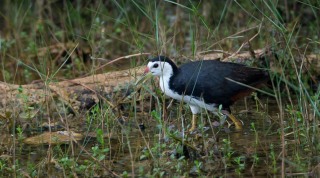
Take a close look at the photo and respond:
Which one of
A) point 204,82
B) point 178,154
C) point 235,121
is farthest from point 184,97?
point 178,154

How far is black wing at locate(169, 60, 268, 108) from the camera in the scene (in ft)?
24.8

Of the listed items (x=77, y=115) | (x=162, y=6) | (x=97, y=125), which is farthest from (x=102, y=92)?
(x=162, y=6)

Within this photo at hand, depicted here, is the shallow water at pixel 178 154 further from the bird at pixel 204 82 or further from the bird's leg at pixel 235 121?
the bird at pixel 204 82

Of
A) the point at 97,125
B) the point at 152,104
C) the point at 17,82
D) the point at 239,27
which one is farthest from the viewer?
the point at 239,27

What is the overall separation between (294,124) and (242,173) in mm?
745

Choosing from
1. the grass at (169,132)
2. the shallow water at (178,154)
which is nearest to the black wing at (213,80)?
the grass at (169,132)

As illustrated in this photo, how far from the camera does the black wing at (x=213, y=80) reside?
7547 mm

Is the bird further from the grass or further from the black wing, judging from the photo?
the grass

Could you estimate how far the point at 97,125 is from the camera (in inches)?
277

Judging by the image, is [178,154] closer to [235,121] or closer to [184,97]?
[184,97]

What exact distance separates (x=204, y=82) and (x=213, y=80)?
93mm


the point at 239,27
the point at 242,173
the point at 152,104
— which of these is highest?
the point at 239,27

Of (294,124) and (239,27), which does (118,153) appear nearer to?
(294,124)

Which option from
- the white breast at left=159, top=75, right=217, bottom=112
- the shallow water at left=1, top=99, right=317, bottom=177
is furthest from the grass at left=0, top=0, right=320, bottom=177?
the white breast at left=159, top=75, right=217, bottom=112
